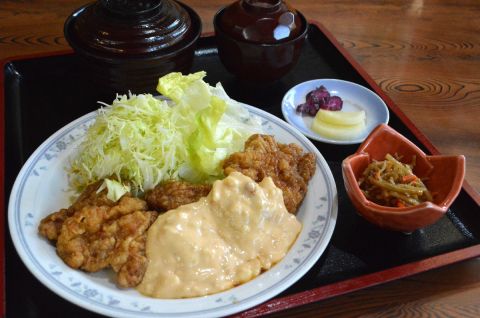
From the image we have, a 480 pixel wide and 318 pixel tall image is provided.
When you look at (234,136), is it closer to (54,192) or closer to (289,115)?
(289,115)

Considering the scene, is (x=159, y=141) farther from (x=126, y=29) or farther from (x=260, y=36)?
(x=260, y=36)

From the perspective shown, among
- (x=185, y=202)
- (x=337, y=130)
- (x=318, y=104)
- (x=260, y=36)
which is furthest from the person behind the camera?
(x=318, y=104)

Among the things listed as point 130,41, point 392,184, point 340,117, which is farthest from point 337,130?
point 130,41

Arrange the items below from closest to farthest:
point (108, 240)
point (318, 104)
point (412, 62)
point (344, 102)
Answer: point (108, 240), point (318, 104), point (344, 102), point (412, 62)

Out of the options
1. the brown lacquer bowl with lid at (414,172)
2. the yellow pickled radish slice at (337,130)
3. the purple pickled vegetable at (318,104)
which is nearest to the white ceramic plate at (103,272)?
the brown lacquer bowl with lid at (414,172)

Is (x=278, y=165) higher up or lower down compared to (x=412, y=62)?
higher up

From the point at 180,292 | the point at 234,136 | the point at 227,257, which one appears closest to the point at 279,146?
Answer: the point at 234,136

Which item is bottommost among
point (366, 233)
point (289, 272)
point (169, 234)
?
point (366, 233)
